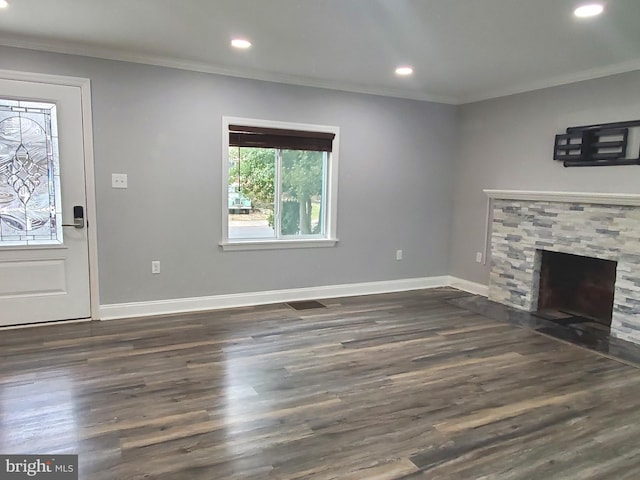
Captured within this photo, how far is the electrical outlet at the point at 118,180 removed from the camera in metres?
3.91

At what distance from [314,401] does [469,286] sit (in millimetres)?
3392

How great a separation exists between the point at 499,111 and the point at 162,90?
3.58 meters

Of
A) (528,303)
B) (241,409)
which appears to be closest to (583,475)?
(241,409)

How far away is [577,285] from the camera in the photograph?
15.4 feet

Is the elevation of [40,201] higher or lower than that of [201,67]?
lower

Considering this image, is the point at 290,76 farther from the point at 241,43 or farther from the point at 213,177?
the point at 213,177

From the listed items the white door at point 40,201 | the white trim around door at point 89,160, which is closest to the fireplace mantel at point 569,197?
the white trim around door at point 89,160

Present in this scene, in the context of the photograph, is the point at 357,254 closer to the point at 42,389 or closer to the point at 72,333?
the point at 72,333

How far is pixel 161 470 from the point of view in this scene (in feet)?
6.38

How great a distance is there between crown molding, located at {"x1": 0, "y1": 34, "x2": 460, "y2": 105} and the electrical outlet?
98cm

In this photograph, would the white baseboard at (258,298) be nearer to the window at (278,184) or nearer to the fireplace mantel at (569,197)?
the window at (278,184)

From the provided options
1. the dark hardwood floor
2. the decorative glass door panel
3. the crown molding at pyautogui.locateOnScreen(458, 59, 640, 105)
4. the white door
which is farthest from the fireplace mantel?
the decorative glass door panel

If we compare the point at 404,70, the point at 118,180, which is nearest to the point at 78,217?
the point at 118,180

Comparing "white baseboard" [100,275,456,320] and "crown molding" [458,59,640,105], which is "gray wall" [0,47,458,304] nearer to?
"white baseboard" [100,275,456,320]
